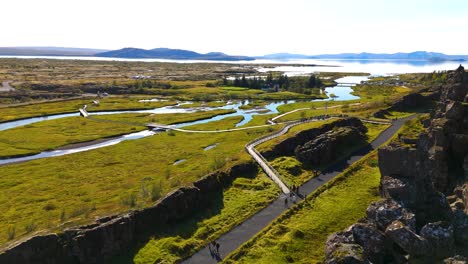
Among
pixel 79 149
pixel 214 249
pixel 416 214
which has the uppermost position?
pixel 416 214

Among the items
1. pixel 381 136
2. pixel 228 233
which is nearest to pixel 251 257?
pixel 228 233

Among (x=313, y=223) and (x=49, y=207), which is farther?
(x=49, y=207)

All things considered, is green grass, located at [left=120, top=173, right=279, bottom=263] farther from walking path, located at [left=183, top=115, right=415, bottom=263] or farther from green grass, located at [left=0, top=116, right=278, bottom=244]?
green grass, located at [left=0, top=116, right=278, bottom=244]

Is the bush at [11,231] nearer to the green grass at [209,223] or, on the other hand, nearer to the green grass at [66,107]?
the green grass at [209,223]

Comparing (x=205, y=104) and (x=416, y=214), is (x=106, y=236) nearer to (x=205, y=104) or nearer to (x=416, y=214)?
(x=416, y=214)

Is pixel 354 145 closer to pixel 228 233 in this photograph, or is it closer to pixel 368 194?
pixel 368 194

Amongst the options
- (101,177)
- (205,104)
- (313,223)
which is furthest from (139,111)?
(313,223)

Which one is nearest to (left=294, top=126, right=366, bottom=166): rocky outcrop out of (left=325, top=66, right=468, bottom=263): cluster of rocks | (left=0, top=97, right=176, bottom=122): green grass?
(left=325, top=66, right=468, bottom=263): cluster of rocks
